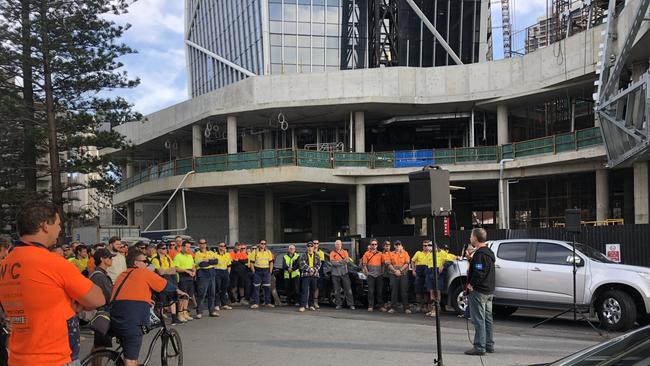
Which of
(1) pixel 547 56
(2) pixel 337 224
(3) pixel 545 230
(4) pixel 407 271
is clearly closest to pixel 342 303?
(4) pixel 407 271

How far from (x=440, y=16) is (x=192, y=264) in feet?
124

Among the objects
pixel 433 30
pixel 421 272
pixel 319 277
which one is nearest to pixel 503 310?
pixel 421 272

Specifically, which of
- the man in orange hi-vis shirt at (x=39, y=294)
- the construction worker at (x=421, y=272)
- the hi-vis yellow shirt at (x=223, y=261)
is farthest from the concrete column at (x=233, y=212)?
the man in orange hi-vis shirt at (x=39, y=294)

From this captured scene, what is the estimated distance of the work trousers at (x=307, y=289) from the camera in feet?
49.9

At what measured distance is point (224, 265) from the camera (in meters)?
15.3

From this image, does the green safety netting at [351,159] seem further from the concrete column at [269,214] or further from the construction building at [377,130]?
the concrete column at [269,214]

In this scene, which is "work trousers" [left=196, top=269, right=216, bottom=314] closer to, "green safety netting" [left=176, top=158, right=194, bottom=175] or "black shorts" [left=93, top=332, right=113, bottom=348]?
"black shorts" [left=93, top=332, right=113, bottom=348]

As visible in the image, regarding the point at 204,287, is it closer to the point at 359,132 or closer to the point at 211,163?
the point at 211,163

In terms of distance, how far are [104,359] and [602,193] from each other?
26651 millimetres

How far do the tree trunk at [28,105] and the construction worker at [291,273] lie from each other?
13113 millimetres

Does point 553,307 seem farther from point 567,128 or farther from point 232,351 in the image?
point 567,128

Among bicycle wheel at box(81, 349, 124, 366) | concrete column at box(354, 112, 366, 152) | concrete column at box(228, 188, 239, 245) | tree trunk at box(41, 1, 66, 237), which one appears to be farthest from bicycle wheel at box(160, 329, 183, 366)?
concrete column at box(354, 112, 366, 152)

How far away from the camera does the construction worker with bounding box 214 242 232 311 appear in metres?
15.2

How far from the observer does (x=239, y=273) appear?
16.9 m
